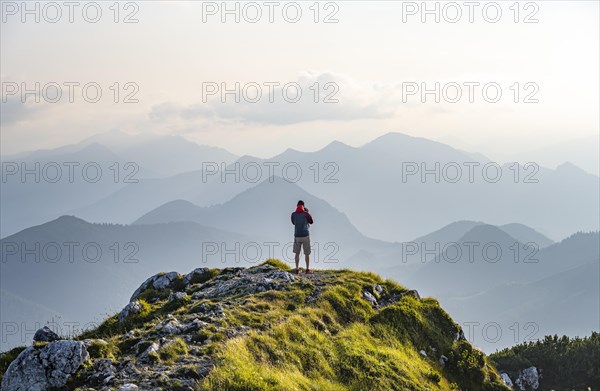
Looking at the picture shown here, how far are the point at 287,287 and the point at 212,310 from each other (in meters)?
5.64

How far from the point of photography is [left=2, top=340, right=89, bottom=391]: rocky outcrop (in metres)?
16.8

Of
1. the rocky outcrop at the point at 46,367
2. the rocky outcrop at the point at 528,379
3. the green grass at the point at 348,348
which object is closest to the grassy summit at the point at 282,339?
the green grass at the point at 348,348

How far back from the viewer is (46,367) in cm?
1708

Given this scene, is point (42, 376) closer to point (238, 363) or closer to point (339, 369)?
point (238, 363)

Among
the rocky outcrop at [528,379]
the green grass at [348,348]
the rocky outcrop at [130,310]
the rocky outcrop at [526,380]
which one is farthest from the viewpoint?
the rocky outcrop at [528,379]

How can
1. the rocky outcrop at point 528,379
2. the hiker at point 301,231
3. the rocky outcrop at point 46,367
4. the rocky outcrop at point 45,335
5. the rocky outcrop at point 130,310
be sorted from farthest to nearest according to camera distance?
the rocky outcrop at point 528,379
the hiker at point 301,231
the rocky outcrop at point 130,310
the rocky outcrop at point 45,335
the rocky outcrop at point 46,367

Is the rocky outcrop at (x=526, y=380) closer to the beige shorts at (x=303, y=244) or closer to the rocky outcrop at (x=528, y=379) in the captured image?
the rocky outcrop at (x=528, y=379)

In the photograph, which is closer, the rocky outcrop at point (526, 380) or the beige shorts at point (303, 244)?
the beige shorts at point (303, 244)

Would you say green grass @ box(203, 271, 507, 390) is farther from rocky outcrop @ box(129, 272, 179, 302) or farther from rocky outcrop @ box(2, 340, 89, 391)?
rocky outcrop @ box(129, 272, 179, 302)

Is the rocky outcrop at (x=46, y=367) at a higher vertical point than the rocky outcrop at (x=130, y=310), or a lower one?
higher

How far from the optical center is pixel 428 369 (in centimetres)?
2350

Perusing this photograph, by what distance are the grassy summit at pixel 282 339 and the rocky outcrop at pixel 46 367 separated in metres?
0.43

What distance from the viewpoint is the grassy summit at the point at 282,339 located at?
16828mm

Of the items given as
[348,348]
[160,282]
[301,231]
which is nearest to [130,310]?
[160,282]
